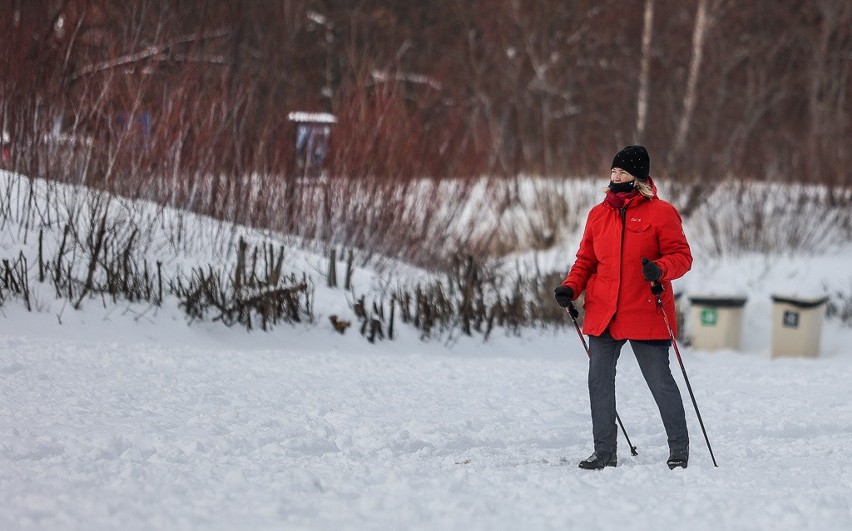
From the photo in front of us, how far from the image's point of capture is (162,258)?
9266 millimetres

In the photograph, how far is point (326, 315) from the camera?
909 centimetres

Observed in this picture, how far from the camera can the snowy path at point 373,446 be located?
13.2ft

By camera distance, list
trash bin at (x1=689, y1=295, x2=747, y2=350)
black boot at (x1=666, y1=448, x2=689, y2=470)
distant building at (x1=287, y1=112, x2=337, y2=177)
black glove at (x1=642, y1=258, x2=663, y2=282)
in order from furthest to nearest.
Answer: trash bin at (x1=689, y1=295, x2=747, y2=350) → distant building at (x1=287, y1=112, x2=337, y2=177) → black boot at (x1=666, y1=448, x2=689, y2=470) → black glove at (x1=642, y1=258, x2=663, y2=282)

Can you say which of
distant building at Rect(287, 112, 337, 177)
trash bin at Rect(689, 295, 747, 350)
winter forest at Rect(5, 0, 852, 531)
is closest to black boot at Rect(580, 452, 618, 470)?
winter forest at Rect(5, 0, 852, 531)

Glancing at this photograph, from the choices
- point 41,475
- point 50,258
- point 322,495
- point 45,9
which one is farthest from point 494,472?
point 45,9

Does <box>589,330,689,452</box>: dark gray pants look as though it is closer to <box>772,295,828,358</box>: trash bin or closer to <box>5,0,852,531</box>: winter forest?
<box>5,0,852,531</box>: winter forest

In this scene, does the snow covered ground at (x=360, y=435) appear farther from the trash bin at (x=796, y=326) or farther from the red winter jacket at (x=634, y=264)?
the trash bin at (x=796, y=326)

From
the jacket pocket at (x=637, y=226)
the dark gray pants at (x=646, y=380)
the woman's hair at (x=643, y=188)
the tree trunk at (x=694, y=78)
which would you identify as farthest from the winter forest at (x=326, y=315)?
the tree trunk at (x=694, y=78)

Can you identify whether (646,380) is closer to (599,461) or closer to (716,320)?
(599,461)

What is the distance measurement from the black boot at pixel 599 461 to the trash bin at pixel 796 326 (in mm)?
7410

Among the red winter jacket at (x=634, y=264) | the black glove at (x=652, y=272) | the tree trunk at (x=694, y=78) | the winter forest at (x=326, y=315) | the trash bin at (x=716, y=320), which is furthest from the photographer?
the tree trunk at (x=694, y=78)

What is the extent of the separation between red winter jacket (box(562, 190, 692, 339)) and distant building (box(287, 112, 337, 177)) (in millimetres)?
7120

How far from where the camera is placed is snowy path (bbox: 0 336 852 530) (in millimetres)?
4016

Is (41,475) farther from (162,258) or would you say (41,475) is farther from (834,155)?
(834,155)
